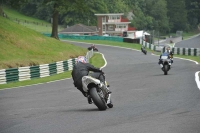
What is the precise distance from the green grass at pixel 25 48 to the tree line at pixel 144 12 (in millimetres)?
80751

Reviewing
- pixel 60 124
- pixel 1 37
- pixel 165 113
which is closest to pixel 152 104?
pixel 165 113

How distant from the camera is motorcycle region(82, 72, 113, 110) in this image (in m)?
12.6

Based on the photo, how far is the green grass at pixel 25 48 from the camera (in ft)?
122

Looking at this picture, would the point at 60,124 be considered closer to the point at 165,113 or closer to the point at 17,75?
the point at 165,113

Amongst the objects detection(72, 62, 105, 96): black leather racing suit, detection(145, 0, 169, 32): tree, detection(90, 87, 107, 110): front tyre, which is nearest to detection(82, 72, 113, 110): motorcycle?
detection(90, 87, 107, 110): front tyre

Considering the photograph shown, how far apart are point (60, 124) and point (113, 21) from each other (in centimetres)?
12944

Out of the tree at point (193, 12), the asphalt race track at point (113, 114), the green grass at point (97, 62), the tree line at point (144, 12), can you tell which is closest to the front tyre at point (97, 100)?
the asphalt race track at point (113, 114)

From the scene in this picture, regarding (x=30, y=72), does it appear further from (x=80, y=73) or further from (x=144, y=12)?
(x=144, y=12)

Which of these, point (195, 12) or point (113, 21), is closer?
point (113, 21)

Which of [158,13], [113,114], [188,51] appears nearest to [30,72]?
[113,114]

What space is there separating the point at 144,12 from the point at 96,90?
154136 mm

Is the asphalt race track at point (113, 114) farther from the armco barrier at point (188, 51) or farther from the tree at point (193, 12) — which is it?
the tree at point (193, 12)

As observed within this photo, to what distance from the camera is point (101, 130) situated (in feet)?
30.3

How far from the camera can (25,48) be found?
1686 inches
